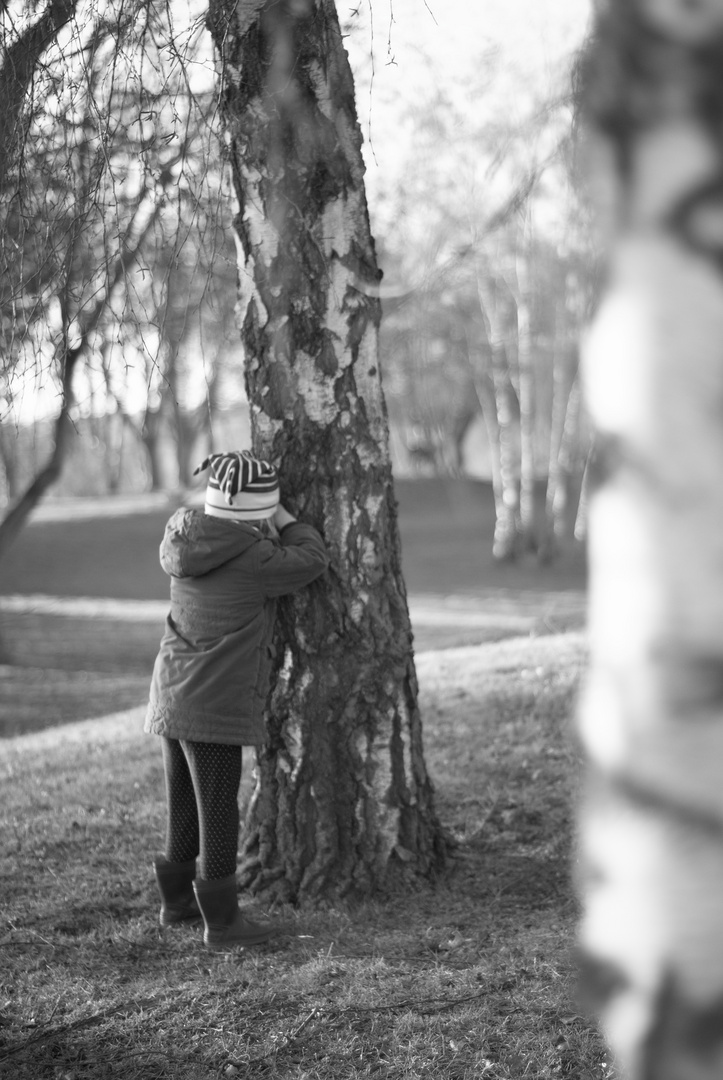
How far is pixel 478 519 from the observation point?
33938 millimetres

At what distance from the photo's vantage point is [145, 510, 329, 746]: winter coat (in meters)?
3.91

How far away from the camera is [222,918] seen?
12.9 feet

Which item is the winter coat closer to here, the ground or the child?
the child

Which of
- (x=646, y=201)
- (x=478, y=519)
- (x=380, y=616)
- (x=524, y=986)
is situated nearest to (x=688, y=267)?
(x=646, y=201)

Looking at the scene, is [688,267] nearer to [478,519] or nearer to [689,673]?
[689,673]

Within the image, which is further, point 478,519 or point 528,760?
point 478,519

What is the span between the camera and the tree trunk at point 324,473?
4.12 m

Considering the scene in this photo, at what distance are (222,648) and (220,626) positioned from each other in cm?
9

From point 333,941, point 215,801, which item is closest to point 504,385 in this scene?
point 215,801

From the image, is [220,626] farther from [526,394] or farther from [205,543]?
[526,394]

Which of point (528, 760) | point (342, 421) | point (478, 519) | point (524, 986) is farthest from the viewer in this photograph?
point (478, 519)

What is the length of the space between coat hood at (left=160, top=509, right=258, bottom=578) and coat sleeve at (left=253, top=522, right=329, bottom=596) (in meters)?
0.09

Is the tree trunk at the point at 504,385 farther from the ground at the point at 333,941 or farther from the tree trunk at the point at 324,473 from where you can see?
the tree trunk at the point at 324,473

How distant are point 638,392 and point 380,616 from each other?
3.54 metres
